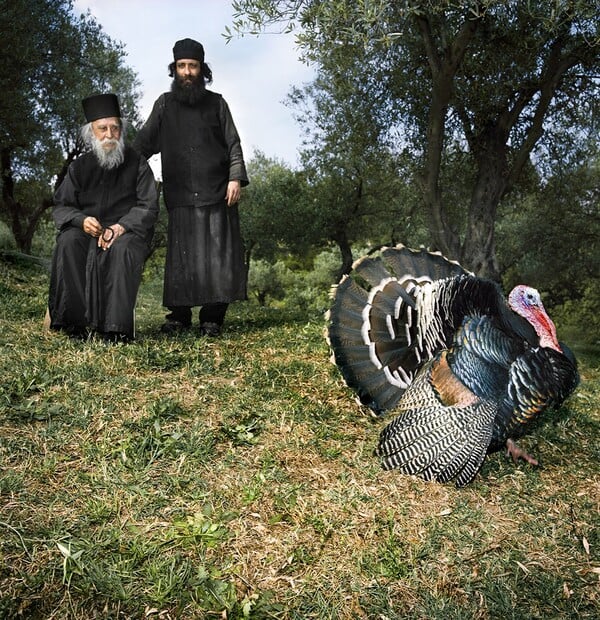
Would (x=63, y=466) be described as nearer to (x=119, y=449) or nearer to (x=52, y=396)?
(x=119, y=449)

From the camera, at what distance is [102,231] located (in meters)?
6.65

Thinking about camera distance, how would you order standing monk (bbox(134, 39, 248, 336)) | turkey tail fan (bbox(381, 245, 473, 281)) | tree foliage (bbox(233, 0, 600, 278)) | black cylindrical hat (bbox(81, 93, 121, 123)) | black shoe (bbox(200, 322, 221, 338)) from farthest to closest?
1. tree foliage (bbox(233, 0, 600, 278))
2. black shoe (bbox(200, 322, 221, 338))
3. standing monk (bbox(134, 39, 248, 336))
4. black cylindrical hat (bbox(81, 93, 121, 123))
5. turkey tail fan (bbox(381, 245, 473, 281))

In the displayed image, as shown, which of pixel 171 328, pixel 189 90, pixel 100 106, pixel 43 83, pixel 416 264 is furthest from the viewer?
pixel 43 83

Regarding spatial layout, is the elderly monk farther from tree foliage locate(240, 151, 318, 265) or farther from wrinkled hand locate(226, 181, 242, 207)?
tree foliage locate(240, 151, 318, 265)

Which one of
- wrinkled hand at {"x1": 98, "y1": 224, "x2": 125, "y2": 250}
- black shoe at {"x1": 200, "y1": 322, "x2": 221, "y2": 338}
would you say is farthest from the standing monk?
wrinkled hand at {"x1": 98, "y1": 224, "x2": 125, "y2": 250}

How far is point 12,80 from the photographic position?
1310 centimetres

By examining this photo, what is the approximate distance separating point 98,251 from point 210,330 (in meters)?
1.61

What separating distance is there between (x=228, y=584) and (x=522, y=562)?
1.84 m

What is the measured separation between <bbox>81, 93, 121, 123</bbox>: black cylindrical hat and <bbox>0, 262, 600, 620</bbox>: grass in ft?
8.11

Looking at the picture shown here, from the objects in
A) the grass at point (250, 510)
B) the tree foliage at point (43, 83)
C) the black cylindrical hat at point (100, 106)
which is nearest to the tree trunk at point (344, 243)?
the tree foliage at point (43, 83)

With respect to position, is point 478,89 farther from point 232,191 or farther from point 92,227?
point 92,227

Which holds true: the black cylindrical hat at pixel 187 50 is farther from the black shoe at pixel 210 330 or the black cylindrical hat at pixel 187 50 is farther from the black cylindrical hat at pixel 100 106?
the black shoe at pixel 210 330

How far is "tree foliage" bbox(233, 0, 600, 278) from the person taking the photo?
33.1ft

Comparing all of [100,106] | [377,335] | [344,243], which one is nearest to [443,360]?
[377,335]
